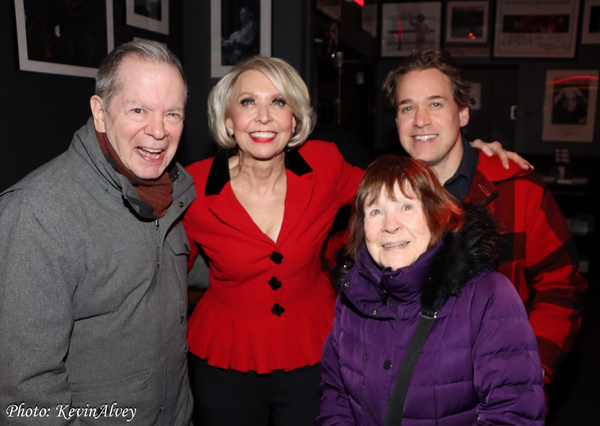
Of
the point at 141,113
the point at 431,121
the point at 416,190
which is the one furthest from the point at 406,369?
the point at 141,113

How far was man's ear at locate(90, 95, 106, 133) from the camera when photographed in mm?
1535

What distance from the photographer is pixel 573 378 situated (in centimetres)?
373

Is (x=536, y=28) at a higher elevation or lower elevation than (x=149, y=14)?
higher

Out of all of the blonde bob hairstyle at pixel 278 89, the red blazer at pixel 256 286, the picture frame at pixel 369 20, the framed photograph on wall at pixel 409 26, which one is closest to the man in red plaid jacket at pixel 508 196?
the blonde bob hairstyle at pixel 278 89

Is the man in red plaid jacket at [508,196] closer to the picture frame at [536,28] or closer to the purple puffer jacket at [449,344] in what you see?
the purple puffer jacket at [449,344]

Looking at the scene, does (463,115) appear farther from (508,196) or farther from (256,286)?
(256,286)

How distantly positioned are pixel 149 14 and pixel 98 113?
1947 millimetres

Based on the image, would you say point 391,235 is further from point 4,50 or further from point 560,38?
point 560,38

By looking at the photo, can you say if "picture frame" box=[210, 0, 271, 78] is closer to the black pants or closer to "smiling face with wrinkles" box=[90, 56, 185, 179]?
"smiling face with wrinkles" box=[90, 56, 185, 179]

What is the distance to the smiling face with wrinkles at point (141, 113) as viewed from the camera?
1505 millimetres

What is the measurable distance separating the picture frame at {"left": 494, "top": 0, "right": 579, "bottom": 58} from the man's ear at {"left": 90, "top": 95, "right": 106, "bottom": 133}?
687 cm

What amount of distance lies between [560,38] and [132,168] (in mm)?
7220

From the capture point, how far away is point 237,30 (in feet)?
11.5

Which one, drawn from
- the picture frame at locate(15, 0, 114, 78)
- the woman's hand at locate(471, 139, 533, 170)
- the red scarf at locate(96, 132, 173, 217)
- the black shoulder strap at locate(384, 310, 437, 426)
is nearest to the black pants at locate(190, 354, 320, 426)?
the black shoulder strap at locate(384, 310, 437, 426)
